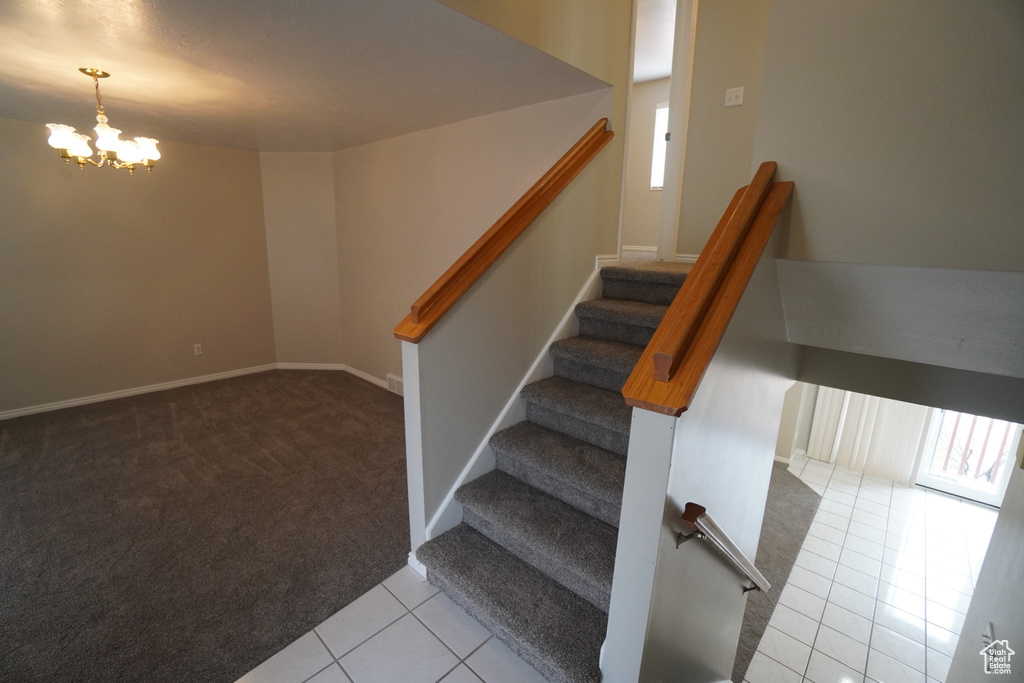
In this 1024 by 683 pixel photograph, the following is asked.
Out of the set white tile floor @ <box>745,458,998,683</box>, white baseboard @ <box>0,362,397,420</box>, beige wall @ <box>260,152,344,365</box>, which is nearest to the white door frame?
white tile floor @ <box>745,458,998,683</box>

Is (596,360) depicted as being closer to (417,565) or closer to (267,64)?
(417,565)

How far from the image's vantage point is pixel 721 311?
3.91 feet

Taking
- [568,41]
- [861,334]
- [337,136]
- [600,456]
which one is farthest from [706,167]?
[337,136]

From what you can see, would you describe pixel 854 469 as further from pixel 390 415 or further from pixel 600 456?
pixel 390 415

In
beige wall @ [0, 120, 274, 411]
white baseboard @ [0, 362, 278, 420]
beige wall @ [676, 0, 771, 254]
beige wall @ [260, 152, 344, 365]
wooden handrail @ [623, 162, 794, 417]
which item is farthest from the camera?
beige wall @ [260, 152, 344, 365]

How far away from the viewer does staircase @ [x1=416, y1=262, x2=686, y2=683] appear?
1556mm

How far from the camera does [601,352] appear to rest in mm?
2229

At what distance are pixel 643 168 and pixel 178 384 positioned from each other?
17.5ft

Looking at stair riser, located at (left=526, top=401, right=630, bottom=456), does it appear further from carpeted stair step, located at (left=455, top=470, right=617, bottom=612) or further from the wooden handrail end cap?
the wooden handrail end cap

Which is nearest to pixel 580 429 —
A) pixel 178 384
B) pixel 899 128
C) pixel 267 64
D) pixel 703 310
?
pixel 703 310

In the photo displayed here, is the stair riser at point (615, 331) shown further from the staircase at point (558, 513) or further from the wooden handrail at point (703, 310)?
the wooden handrail at point (703, 310)

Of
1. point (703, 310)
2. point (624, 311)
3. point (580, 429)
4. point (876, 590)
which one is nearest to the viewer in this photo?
point (703, 310)

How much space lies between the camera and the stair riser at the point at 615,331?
2311 millimetres

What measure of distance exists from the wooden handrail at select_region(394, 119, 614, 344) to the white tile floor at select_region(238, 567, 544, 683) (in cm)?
113
